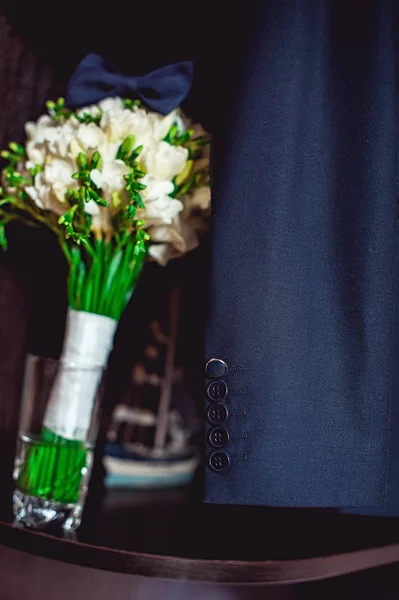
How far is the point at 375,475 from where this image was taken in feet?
2.16

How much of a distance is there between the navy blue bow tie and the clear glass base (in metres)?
0.51

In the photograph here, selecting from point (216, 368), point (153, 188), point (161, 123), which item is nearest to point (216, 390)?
point (216, 368)

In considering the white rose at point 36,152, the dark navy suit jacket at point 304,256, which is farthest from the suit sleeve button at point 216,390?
the white rose at point 36,152

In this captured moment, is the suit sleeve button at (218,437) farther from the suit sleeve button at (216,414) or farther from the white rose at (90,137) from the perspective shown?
the white rose at (90,137)

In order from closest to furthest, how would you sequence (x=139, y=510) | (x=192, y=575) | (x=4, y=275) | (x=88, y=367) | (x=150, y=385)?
(x=192, y=575), (x=88, y=367), (x=139, y=510), (x=4, y=275), (x=150, y=385)

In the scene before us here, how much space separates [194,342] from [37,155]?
0.52 meters

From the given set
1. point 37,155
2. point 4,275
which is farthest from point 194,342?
point 37,155

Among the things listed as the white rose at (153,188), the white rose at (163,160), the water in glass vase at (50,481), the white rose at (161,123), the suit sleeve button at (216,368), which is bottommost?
the water in glass vase at (50,481)

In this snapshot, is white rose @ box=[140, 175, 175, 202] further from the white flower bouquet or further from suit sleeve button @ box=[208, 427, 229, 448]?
suit sleeve button @ box=[208, 427, 229, 448]

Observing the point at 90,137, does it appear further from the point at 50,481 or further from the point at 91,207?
the point at 50,481

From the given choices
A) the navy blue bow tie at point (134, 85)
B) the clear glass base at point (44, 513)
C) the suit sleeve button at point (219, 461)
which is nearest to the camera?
the suit sleeve button at point (219, 461)

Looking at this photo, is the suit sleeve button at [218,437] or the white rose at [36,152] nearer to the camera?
the suit sleeve button at [218,437]

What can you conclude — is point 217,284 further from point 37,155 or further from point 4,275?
point 4,275

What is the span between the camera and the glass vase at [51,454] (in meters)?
0.76
